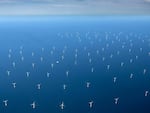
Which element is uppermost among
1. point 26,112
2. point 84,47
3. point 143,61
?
point 26,112

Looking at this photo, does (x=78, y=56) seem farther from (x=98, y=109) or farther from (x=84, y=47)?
(x=98, y=109)

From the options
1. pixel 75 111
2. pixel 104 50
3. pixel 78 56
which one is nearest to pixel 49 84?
pixel 75 111

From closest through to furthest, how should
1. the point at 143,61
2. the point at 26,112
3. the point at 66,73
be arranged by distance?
the point at 26,112
the point at 66,73
the point at 143,61

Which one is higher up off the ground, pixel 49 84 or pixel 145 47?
pixel 49 84

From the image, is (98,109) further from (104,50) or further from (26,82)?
(104,50)

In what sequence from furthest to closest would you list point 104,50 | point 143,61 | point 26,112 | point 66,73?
1. point 104,50
2. point 143,61
3. point 66,73
4. point 26,112

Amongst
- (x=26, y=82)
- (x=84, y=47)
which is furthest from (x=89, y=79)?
(x=84, y=47)

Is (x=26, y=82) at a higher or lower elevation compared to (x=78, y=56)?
higher

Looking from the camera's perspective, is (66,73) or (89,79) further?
(66,73)

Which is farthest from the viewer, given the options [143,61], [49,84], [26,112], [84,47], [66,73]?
[84,47]
